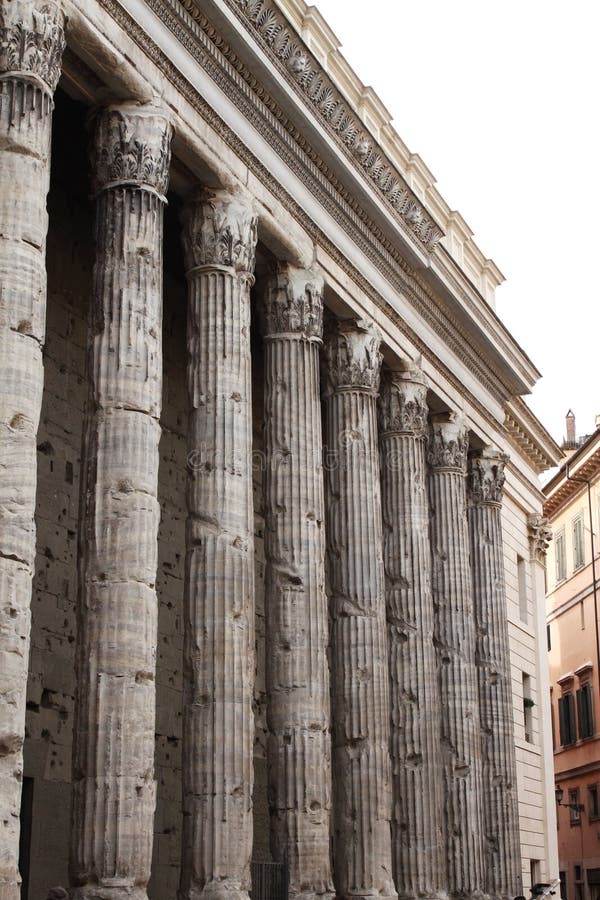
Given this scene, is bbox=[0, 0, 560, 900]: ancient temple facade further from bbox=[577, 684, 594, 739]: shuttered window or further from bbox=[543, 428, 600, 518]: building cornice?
bbox=[577, 684, 594, 739]: shuttered window

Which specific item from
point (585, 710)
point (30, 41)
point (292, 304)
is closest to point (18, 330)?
point (30, 41)

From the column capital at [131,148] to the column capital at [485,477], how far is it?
1255 cm

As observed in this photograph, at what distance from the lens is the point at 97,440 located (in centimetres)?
1251

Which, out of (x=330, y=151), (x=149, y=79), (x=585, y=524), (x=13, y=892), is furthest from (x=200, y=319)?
(x=585, y=524)

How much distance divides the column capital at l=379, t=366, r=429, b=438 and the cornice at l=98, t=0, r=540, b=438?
2.15 ft

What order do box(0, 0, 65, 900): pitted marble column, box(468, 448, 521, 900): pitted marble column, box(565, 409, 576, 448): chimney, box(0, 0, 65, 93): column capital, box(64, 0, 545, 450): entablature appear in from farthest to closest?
box(565, 409, 576, 448): chimney
box(468, 448, 521, 900): pitted marble column
box(64, 0, 545, 450): entablature
box(0, 0, 65, 93): column capital
box(0, 0, 65, 900): pitted marble column

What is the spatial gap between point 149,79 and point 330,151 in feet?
13.8

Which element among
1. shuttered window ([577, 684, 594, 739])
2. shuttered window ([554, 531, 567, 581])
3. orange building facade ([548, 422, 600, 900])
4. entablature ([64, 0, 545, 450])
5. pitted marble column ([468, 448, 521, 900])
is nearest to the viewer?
entablature ([64, 0, 545, 450])

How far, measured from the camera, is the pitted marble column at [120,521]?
11430 millimetres

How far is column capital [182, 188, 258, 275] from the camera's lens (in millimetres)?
14905

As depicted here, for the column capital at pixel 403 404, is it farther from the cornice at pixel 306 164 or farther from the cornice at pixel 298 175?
the cornice at pixel 306 164

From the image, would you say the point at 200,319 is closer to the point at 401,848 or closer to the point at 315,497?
the point at 315,497

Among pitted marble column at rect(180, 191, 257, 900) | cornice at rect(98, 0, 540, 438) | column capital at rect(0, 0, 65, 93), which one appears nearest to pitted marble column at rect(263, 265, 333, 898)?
cornice at rect(98, 0, 540, 438)

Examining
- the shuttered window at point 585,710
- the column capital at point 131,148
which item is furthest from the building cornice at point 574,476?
the column capital at point 131,148
